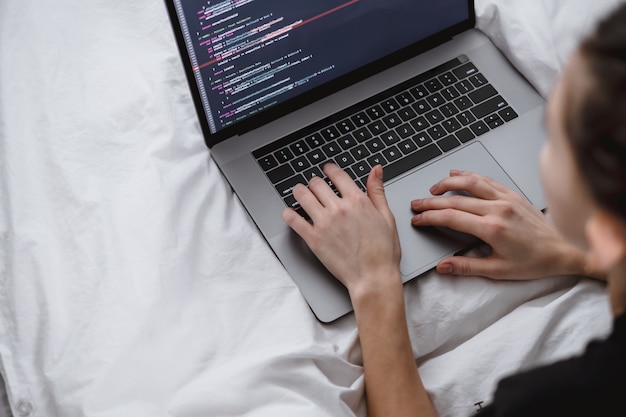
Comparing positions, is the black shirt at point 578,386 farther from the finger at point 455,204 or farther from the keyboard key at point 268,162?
the keyboard key at point 268,162

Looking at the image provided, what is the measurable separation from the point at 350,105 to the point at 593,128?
51 centimetres

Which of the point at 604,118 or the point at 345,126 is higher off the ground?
the point at 604,118

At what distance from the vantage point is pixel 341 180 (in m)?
0.94

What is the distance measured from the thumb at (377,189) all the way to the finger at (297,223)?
84 mm

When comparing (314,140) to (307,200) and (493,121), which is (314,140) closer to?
(307,200)

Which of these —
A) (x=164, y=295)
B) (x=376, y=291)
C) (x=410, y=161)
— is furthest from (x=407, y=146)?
(x=164, y=295)

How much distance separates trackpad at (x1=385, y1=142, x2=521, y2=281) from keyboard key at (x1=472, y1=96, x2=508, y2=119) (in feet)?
0.15

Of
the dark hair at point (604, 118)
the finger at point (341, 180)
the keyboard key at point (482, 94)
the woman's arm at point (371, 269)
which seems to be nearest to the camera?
the dark hair at point (604, 118)

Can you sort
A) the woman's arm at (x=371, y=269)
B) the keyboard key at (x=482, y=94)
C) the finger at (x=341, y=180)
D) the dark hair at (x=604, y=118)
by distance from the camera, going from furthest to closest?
the keyboard key at (x=482, y=94)
the finger at (x=341, y=180)
the woman's arm at (x=371, y=269)
the dark hair at (x=604, y=118)

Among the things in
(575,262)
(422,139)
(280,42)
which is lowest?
(575,262)

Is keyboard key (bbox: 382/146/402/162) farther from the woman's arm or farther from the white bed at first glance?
the white bed

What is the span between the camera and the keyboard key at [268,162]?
3.19 ft

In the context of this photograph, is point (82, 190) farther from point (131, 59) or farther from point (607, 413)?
point (607, 413)

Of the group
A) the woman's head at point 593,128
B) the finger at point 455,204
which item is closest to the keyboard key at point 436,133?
the finger at point 455,204
